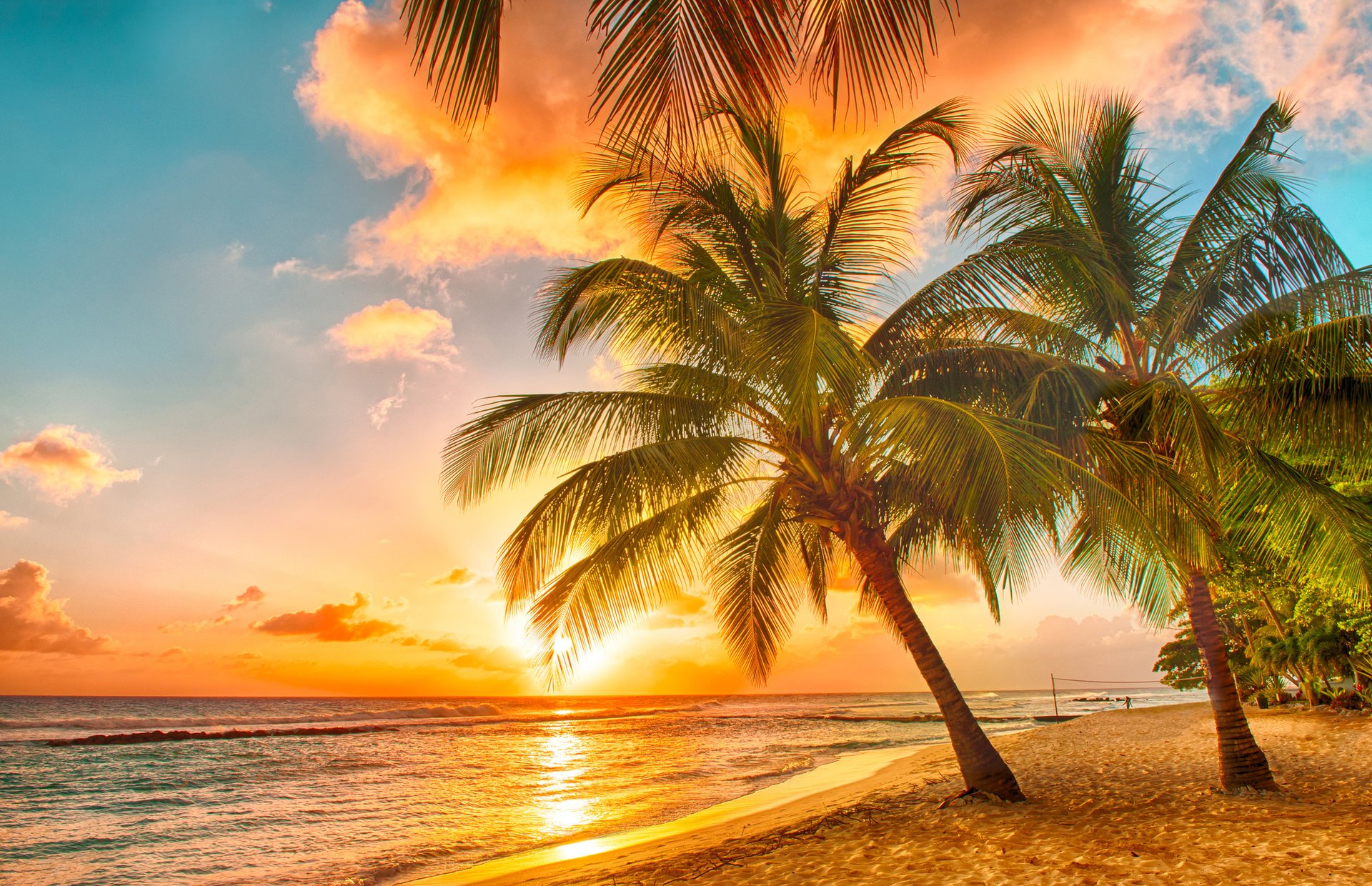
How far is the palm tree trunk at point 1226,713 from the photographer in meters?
6.64

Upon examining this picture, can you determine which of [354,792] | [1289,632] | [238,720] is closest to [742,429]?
[354,792]

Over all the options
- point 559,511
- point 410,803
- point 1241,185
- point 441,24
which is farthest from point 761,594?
point 410,803

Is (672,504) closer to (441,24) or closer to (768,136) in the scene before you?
(768,136)

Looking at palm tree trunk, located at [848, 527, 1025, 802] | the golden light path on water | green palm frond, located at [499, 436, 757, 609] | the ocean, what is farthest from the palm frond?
the golden light path on water

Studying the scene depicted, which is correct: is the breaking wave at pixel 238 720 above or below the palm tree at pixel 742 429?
below

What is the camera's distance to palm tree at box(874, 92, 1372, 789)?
6.31m

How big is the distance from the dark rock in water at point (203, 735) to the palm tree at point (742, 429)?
29429 mm

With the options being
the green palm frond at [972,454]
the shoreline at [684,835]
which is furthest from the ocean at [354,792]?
the green palm frond at [972,454]

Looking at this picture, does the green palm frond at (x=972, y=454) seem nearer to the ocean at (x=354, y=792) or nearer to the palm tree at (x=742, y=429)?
the palm tree at (x=742, y=429)

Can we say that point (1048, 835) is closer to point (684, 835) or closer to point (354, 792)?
point (684, 835)

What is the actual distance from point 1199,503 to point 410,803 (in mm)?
13316

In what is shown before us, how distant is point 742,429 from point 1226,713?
17.5 ft

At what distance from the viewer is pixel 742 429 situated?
24.4 ft

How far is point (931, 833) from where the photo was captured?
5883 millimetres
